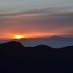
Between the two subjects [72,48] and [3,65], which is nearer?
[3,65]

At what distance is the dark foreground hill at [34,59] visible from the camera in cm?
6412

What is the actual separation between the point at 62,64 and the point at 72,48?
821 cm

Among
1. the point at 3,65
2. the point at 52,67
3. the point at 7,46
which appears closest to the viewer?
the point at 3,65

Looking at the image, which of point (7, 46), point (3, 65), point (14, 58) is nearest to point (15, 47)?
point (7, 46)

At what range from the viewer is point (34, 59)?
227 feet

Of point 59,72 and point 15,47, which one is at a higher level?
point 15,47

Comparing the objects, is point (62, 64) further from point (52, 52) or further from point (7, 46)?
point (7, 46)

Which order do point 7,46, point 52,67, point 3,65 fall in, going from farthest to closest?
point 7,46
point 52,67
point 3,65

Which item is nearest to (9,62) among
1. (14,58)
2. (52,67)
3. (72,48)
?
(14,58)

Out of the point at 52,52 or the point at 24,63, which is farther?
the point at 52,52

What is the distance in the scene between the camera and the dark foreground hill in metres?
64.1

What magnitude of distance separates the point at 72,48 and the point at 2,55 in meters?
14.9

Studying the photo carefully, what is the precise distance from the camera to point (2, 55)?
67.1 meters

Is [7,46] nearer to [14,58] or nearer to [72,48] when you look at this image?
[14,58]
